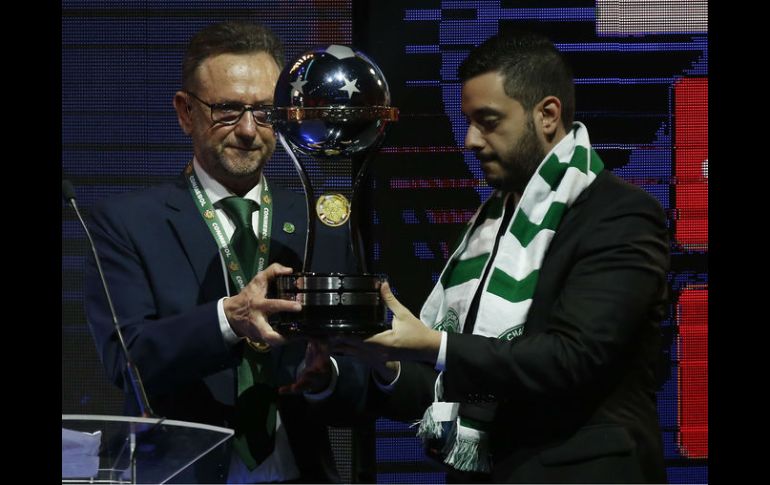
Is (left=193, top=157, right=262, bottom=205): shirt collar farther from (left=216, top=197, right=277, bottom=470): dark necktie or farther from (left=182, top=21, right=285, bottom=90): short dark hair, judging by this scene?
(left=182, top=21, right=285, bottom=90): short dark hair

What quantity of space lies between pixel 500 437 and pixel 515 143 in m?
0.77

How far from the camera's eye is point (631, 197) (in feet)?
9.70

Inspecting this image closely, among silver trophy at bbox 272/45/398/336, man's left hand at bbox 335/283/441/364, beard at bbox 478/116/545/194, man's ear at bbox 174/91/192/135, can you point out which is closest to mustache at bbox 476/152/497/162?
beard at bbox 478/116/545/194

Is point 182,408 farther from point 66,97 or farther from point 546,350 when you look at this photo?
point 66,97

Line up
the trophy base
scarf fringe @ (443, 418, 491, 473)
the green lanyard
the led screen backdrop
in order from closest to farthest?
the trophy base
scarf fringe @ (443, 418, 491, 473)
the green lanyard
the led screen backdrop

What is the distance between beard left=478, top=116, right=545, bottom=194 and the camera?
3.11 m

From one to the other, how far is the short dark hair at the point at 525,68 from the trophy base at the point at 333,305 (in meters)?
0.73

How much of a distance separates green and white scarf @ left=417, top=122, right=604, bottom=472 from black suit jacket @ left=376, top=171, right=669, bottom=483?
4cm

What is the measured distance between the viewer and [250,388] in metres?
3.04

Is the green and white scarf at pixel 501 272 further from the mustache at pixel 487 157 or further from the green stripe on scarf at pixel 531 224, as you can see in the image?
the mustache at pixel 487 157

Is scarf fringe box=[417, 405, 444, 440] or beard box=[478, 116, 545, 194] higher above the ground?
beard box=[478, 116, 545, 194]

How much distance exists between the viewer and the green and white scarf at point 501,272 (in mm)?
2963

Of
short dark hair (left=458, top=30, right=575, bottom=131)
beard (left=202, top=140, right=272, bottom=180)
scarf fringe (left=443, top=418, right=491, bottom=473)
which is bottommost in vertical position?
scarf fringe (left=443, top=418, right=491, bottom=473)
